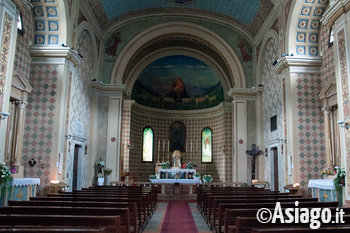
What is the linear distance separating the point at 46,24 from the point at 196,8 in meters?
Result: 9.45

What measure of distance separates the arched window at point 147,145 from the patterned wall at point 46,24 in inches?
553

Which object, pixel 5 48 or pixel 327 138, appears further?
pixel 327 138

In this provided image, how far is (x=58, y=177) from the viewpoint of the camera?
12750mm

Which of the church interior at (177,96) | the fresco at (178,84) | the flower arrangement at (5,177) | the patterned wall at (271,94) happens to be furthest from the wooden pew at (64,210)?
the fresco at (178,84)

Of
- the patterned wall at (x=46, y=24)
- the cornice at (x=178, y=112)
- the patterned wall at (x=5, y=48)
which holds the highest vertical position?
the patterned wall at (x=46, y=24)

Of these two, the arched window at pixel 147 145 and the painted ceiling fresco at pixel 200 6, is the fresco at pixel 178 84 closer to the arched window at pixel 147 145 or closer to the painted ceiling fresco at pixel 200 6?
the arched window at pixel 147 145

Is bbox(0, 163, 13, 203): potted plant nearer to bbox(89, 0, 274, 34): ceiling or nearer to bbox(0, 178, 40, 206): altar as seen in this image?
bbox(0, 178, 40, 206): altar

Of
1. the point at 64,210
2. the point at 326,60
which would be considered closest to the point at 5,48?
the point at 64,210

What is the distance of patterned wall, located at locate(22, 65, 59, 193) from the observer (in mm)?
12617

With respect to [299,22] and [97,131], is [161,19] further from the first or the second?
[299,22]

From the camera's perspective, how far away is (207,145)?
27.2 m

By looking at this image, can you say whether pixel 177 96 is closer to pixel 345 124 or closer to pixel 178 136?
pixel 178 136

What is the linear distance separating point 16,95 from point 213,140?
1753 centimetres

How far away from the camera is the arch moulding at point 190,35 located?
20.1 meters
